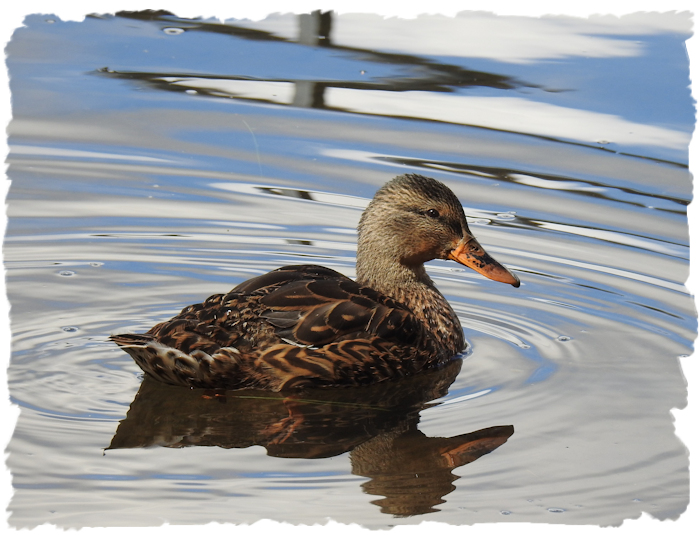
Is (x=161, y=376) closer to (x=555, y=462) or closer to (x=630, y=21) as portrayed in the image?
(x=555, y=462)

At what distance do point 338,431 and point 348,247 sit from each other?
3192 millimetres

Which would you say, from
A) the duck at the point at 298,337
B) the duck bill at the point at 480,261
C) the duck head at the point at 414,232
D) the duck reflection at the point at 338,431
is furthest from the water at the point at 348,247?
the duck head at the point at 414,232

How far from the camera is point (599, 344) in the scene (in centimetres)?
798

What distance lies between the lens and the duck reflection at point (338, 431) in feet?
19.5

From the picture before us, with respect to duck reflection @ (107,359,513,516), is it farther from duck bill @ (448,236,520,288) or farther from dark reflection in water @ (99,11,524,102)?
dark reflection in water @ (99,11,524,102)

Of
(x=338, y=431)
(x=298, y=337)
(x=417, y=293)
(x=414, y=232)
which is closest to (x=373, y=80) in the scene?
(x=414, y=232)

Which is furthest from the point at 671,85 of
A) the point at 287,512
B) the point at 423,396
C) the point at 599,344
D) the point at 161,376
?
the point at 287,512

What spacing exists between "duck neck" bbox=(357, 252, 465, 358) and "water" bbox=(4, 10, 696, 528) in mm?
234

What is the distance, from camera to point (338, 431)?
21.4ft

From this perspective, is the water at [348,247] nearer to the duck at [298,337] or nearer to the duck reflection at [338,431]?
the duck reflection at [338,431]

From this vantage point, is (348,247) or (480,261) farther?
→ (348,247)

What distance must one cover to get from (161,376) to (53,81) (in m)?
6.32

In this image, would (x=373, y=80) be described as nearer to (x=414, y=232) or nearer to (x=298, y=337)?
(x=414, y=232)

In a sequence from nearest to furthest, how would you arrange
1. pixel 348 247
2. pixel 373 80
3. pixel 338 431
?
pixel 338 431
pixel 348 247
pixel 373 80
